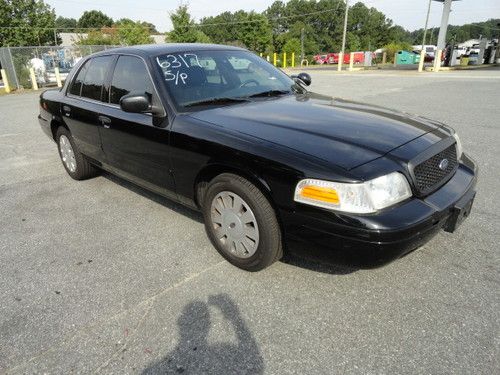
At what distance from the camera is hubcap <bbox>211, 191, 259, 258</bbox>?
266cm

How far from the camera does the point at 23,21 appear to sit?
103 ft

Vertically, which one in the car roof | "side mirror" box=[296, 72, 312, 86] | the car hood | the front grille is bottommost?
the front grille

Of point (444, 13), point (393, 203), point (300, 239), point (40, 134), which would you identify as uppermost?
point (444, 13)

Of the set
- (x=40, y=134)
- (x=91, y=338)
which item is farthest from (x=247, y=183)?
(x=40, y=134)

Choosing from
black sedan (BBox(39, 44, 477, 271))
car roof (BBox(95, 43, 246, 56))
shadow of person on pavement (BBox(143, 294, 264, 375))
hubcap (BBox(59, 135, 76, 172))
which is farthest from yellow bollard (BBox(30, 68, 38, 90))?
shadow of person on pavement (BBox(143, 294, 264, 375))

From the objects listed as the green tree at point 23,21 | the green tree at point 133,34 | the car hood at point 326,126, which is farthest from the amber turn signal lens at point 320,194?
the green tree at point 133,34

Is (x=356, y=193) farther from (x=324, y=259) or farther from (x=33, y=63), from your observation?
(x=33, y=63)

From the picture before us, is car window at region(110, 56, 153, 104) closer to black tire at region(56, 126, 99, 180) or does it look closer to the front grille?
black tire at region(56, 126, 99, 180)

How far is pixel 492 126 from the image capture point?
7.09m

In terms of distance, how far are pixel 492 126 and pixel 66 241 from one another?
23.8 feet

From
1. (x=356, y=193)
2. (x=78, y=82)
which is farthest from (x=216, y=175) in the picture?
(x=78, y=82)

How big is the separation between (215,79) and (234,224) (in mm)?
1413

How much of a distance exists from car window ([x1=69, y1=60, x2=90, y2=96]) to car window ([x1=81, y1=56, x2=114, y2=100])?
10cm

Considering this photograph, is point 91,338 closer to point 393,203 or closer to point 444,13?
point 393,203
